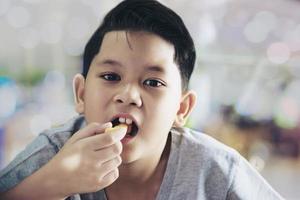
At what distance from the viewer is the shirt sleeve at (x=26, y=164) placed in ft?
2.28

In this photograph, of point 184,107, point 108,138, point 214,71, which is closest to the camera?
point 108,138

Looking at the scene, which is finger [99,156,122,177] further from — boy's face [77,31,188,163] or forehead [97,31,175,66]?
forehead [97,31,175,66]

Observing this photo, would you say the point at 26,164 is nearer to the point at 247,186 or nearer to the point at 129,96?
the point at 129,96

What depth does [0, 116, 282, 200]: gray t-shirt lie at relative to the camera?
720 mm

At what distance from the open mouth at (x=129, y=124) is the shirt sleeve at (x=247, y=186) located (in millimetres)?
196

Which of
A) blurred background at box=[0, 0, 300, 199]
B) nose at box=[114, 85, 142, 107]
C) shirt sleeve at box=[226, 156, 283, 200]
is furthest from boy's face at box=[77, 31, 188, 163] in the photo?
blurred background at box=[0, 0, 300, 199]

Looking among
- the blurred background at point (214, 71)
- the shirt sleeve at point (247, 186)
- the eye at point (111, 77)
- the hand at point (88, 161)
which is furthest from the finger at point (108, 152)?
the blurred background at point (214, 71)

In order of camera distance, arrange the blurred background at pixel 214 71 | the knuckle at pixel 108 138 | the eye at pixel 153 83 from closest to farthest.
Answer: the knuckle at pixel 108 138, the eye at pixel 153 83, the blurred background at pixel 214 71

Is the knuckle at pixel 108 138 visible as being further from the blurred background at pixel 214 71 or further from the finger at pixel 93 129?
the blurred background at pixel 214 71

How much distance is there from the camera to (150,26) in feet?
2.31

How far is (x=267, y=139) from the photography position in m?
1.16

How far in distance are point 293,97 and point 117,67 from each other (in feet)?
2.08

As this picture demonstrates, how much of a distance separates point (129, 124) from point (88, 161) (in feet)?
0.28

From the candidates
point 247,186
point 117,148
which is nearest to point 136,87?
point 117,148
